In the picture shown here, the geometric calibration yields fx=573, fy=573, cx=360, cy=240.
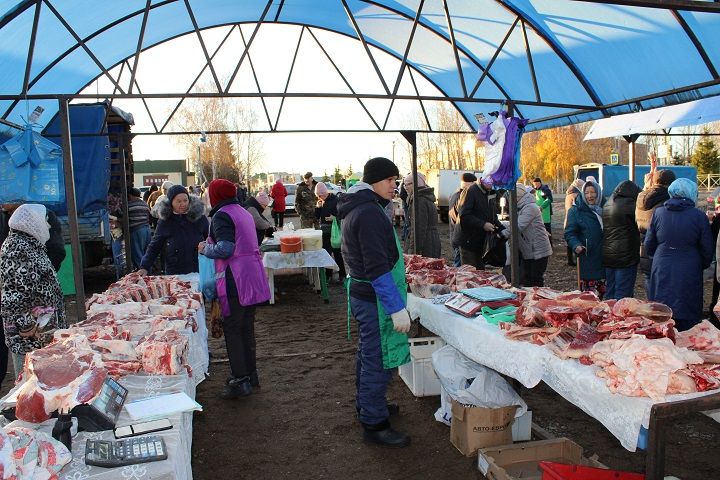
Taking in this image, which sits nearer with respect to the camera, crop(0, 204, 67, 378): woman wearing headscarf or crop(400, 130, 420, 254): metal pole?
crop(0, 204, 67, 378): woman wearing headscarf

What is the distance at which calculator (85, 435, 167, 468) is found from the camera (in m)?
2.12

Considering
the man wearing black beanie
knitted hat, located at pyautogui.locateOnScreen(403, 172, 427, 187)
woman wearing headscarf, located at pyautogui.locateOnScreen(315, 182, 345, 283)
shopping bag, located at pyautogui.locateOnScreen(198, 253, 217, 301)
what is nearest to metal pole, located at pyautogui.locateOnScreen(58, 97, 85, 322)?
shopping bag, located at pyautogui.locateOnScreen(198, 253, 217, 301)

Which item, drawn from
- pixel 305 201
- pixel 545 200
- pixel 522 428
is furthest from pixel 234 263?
pixel 545 200

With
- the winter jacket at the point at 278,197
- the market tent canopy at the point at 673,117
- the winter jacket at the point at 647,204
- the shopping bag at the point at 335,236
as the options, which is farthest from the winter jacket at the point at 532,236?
the winter jacket at the point at 278,197

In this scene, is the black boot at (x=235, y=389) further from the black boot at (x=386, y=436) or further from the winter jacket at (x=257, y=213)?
the winter jacket at (x=257, y=213)

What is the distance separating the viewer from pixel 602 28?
247 inches

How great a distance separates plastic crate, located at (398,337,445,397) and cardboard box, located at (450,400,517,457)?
3.46ft

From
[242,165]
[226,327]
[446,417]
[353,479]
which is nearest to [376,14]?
[226,327]

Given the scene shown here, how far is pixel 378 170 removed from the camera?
4.11 meters

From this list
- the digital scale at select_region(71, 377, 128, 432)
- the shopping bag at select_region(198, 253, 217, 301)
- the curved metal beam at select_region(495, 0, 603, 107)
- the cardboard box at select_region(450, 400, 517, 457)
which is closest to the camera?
the digital scale at select_region(71, 377, 128, 432)

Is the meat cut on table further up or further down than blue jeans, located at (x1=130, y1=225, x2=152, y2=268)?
further down

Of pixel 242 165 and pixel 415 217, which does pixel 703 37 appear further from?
pixel 242 165

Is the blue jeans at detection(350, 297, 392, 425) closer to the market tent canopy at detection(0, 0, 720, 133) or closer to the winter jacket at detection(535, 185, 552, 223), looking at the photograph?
the market tent canopy at detection(0, 0, 720, 133)

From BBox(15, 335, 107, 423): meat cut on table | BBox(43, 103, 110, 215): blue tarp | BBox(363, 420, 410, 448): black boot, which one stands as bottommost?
BBox(363, 420, 410, 448): black boot
